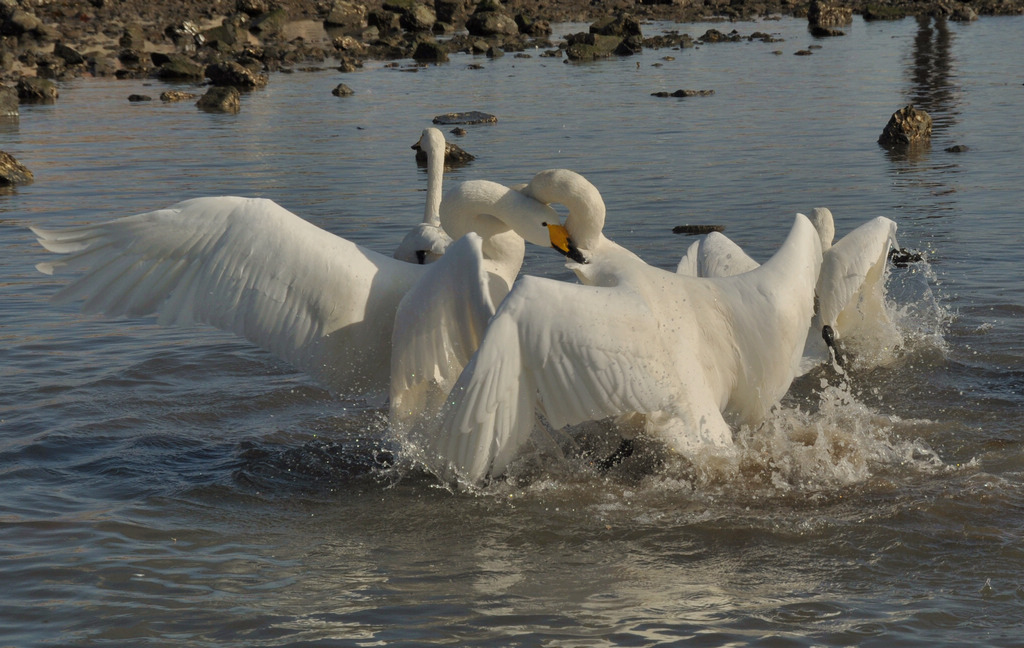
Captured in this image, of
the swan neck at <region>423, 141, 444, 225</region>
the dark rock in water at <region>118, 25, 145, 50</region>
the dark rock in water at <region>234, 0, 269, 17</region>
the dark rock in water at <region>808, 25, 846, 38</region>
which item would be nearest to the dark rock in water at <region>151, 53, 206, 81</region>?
the dark rock in water at <region>118, 25, 145, 50</region>

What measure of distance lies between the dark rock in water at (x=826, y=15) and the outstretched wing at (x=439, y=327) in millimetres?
33329

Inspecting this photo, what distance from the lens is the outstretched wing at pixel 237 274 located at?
5508 mm

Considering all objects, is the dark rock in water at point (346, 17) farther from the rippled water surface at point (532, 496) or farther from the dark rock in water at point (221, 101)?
the rippled water surface at point (532, 496)

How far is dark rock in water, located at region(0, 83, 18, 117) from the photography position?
2122 centimetres

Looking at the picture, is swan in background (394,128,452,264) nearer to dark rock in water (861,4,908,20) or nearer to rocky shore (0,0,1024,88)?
rocky shore (0,0,1024,88)

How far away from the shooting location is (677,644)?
13.4 ft

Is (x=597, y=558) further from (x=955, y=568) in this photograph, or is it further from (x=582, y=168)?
(x=582, y=168)

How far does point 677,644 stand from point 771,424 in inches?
94.6

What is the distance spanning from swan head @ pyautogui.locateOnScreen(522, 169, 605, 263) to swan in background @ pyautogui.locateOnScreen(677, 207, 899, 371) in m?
1.34

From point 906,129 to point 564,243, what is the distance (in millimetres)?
11207

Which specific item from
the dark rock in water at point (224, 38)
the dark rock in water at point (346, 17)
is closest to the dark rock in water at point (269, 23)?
the dark rock in water at point (346, 17)

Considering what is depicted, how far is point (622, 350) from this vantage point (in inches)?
194

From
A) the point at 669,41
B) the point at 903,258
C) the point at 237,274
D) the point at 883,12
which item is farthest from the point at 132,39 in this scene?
the point at 237,274

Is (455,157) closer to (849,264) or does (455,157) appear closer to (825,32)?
(849,264)
